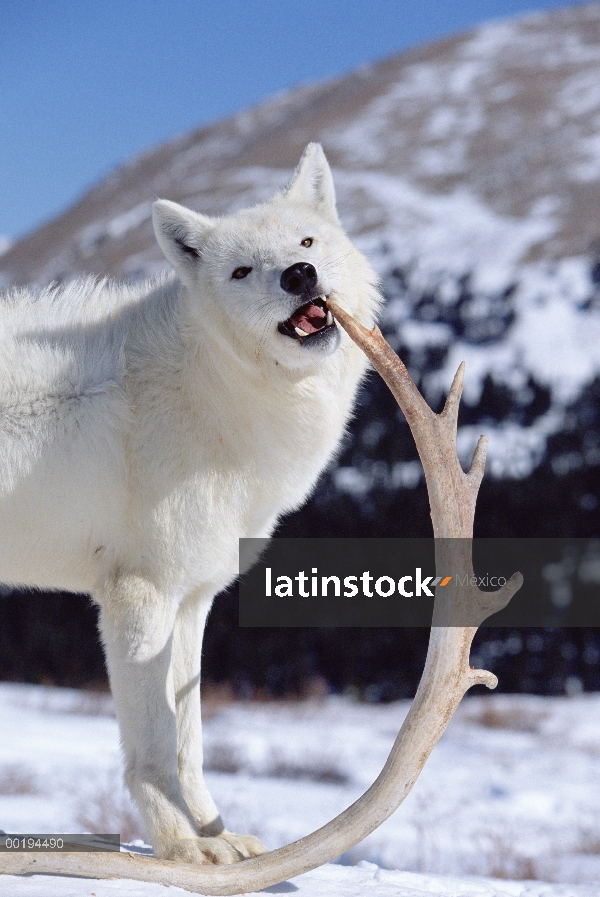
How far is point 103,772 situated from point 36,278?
29380 millimetres

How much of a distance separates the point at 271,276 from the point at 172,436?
852mm

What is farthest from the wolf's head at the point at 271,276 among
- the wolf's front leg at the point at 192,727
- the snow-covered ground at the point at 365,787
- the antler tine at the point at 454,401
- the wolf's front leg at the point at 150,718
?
the snow-covered ground at the point at 365,787

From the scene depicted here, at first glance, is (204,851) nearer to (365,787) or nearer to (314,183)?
(314,183)

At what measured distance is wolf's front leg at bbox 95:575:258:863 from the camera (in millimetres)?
3867

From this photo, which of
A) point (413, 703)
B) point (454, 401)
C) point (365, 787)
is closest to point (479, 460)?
point (454, 401)

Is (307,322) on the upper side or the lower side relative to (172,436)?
upper

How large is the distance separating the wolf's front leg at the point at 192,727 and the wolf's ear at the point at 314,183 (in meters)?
2.18

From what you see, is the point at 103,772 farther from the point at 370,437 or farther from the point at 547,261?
the point at 547,261

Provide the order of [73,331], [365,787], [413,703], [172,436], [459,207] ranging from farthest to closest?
[459,207]
[365,787]
[73,331]
[172,436]
[413,703]

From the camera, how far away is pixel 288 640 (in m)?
14.9

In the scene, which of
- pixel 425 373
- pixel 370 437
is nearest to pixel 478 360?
pixel 425 373

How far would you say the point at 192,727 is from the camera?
4.48m

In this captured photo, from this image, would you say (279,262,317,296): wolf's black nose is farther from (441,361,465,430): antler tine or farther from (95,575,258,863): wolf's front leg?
(95,575,258,863): wolf's front leg

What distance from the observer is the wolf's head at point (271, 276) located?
3.89m
